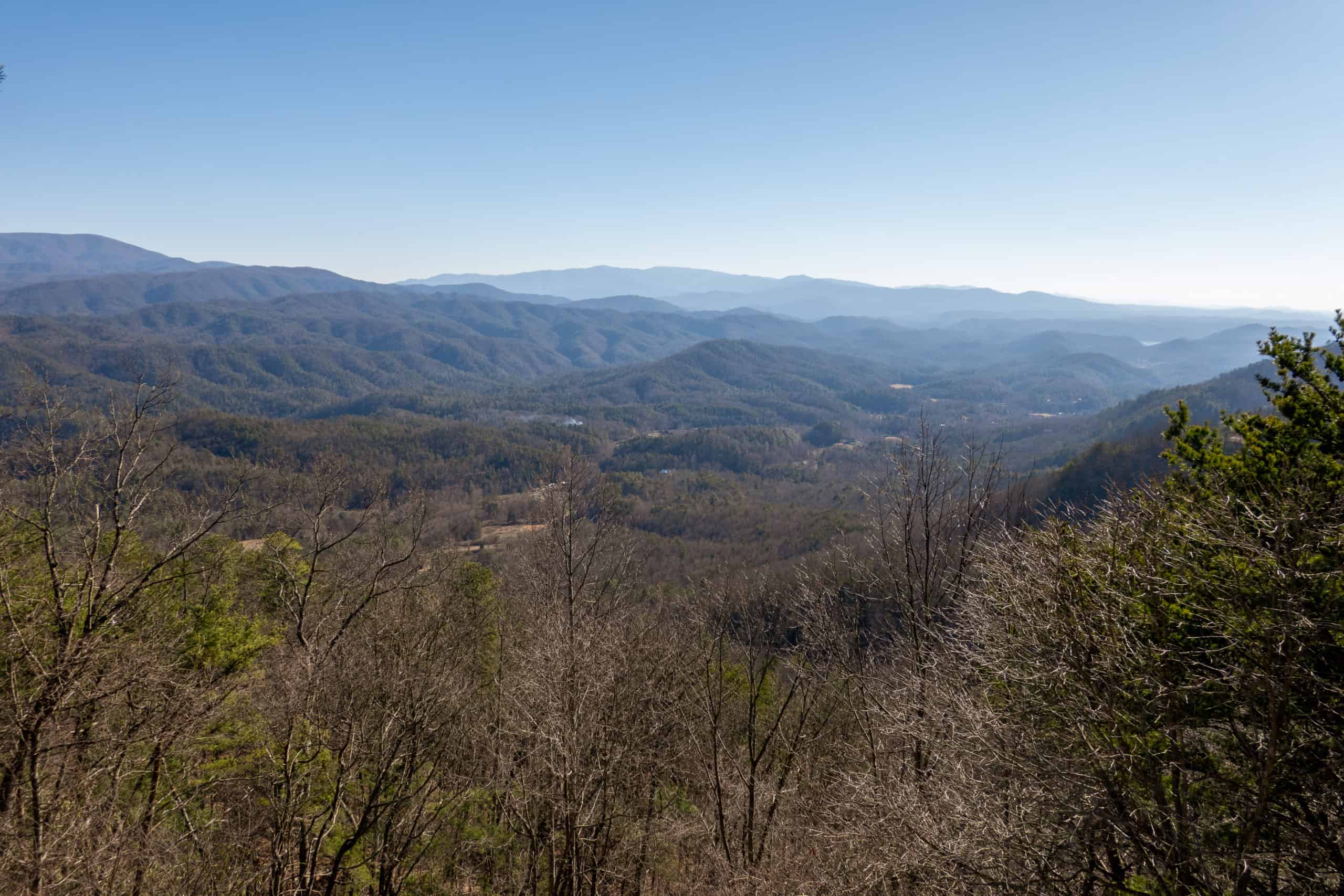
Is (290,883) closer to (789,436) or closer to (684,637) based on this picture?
(684,637)

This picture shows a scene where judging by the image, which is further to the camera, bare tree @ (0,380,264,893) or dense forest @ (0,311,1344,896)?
bare tree @ (0,380,264,893)

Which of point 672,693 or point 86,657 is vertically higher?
point 86,657

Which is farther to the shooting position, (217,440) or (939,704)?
(217,440)

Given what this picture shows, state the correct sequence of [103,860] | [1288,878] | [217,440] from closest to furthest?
[1288,878], [103,860], [217,440]

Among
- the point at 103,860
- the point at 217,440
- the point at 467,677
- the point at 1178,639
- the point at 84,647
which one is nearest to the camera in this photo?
the point at 1178,639

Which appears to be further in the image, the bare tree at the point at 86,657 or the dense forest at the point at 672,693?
the bare tree at the point at 86,657

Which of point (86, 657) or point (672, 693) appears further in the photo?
point (672, 693)

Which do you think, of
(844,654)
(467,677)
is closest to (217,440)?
(467,677)

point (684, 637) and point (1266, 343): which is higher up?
point (1266, 343)
